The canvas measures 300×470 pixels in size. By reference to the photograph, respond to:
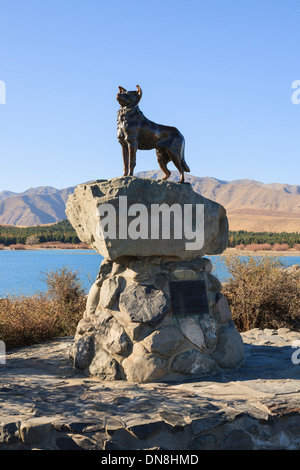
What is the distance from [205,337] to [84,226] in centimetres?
187

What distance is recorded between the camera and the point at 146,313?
4410 mm

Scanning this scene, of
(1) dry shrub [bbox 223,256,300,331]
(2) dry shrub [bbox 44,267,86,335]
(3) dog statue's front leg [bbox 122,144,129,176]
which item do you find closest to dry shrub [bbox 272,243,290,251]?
(1) dry shrub [bbox 223,256,300,331]

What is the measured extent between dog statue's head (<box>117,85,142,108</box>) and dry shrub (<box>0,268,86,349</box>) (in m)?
3.79

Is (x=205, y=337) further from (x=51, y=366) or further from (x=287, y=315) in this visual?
(x=287, y=315)

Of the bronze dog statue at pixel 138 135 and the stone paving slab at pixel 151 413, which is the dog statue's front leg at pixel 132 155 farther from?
the stone paving slab at pixel 151 413

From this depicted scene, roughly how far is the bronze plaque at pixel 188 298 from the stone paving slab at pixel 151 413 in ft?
2.32

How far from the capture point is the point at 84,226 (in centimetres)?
507

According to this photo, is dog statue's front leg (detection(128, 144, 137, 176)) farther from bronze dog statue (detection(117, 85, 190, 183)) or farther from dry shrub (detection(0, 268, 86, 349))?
dry shrub (detection(0, 268, 86, 349))

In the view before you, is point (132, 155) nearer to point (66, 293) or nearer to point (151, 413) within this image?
point (151, 413)

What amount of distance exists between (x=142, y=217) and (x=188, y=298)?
101cm

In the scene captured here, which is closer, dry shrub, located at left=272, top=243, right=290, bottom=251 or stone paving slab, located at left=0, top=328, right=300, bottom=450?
stone paving slab, located at left=0, top=328, right=300, bottom=450

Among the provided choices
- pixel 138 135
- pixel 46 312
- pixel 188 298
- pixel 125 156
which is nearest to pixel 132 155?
pixel 125 156

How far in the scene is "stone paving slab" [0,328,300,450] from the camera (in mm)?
3236
